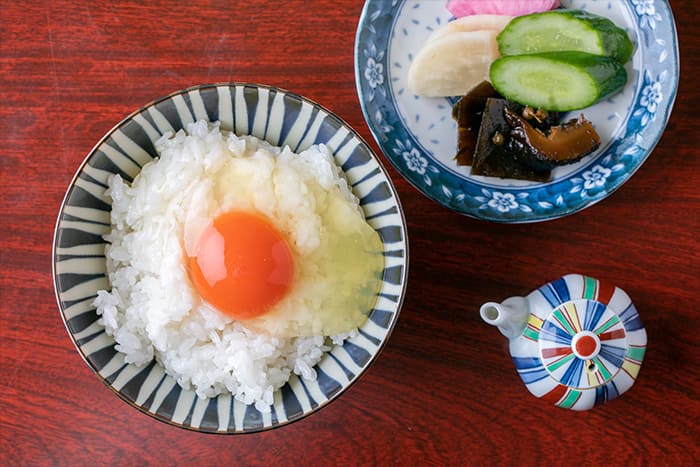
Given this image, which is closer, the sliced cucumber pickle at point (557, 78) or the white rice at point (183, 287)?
the white rice at point (183, 287)

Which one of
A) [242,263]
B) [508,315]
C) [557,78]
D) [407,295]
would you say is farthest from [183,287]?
[557,78]

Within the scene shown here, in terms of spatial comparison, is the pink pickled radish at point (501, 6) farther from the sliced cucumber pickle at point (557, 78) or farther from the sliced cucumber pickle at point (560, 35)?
the sliced cucumber pickle at point (557, 78)

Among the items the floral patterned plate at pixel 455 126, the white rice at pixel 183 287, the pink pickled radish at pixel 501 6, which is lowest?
the white rice at pixel 183 287

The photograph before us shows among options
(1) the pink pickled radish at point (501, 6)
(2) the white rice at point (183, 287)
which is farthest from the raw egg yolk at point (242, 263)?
(1) the pink pickled radish at point (501, 6)

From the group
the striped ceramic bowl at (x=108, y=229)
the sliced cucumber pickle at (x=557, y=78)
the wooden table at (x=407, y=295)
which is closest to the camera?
the striped ceramic bowl at (x=108, y=229)

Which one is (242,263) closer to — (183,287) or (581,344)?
(183,287)

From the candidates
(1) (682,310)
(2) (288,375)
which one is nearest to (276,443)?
(2) (288,375)

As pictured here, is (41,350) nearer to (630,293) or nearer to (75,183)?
(75,183)
